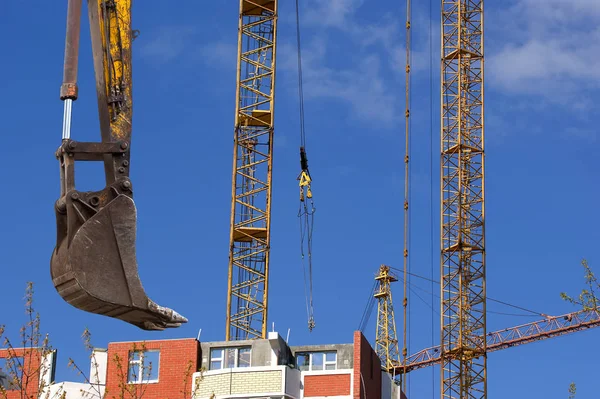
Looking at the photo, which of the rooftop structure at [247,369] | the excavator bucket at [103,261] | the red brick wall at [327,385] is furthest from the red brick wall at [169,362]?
the excavator bucket at [103,261]

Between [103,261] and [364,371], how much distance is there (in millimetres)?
49405

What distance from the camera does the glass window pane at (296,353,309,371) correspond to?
2542 inches

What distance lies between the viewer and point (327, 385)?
6372 centimetres

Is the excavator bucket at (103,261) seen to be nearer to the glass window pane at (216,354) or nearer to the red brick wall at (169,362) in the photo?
the red brick wall at (169,362)

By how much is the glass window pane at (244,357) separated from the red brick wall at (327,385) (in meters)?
2.77

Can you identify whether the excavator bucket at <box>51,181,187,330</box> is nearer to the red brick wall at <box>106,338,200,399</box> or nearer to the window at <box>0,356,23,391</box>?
the window at <box>0,356,23,391</box>

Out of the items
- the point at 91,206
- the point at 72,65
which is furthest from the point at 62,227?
the point at 72,65

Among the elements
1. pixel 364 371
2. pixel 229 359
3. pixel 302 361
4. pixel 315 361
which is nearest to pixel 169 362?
pixel 229 359

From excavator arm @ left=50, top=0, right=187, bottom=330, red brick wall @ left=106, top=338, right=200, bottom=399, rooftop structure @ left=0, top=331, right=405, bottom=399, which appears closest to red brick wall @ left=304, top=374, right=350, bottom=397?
rooftop structure @ left=0, top=331, right=405, bottom=399

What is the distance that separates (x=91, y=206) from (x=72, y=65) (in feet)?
5.48

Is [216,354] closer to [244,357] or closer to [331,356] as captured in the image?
[244,357]

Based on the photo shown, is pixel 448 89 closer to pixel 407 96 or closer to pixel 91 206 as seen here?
pixel 407 96

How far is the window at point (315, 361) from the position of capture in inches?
2530

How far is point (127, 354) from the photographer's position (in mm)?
61531
